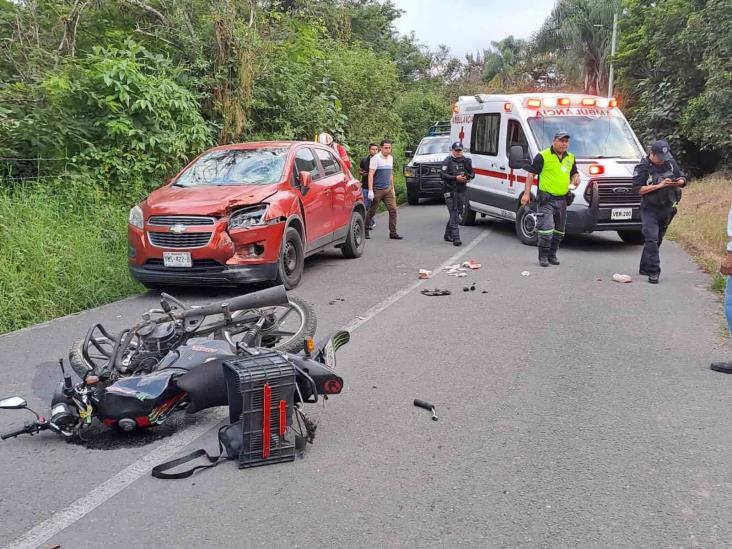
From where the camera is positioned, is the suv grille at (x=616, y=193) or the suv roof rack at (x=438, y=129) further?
the suv roof rack at (x=438, y=129)

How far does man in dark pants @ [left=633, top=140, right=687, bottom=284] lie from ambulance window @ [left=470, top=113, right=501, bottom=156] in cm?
415

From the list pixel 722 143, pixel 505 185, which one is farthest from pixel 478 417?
pixel 722 143

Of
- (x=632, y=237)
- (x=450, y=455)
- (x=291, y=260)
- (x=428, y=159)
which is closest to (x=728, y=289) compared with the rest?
(x=450, y=455)

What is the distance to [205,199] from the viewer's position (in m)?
8.28

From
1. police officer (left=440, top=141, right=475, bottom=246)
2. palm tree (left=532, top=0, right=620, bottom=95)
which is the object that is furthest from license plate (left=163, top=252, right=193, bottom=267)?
palm tree (left=532, top=0, right=620, bottom=95)

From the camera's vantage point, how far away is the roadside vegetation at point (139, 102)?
8617 mm

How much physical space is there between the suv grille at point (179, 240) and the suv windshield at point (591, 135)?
629cm

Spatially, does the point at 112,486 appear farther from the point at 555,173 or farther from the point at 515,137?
the point at 515,137

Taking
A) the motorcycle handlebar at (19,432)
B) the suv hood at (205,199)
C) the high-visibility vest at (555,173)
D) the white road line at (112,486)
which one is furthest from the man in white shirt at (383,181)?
the motorcycle handlebar at (19,432)

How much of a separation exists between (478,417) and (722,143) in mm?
19728

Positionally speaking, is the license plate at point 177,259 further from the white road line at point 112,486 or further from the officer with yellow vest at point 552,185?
the officer with yellow vest at point 552,185

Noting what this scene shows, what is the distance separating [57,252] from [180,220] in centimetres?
163

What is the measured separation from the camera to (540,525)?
330cm

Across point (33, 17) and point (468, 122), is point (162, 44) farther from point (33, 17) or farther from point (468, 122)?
point (468, 122)
